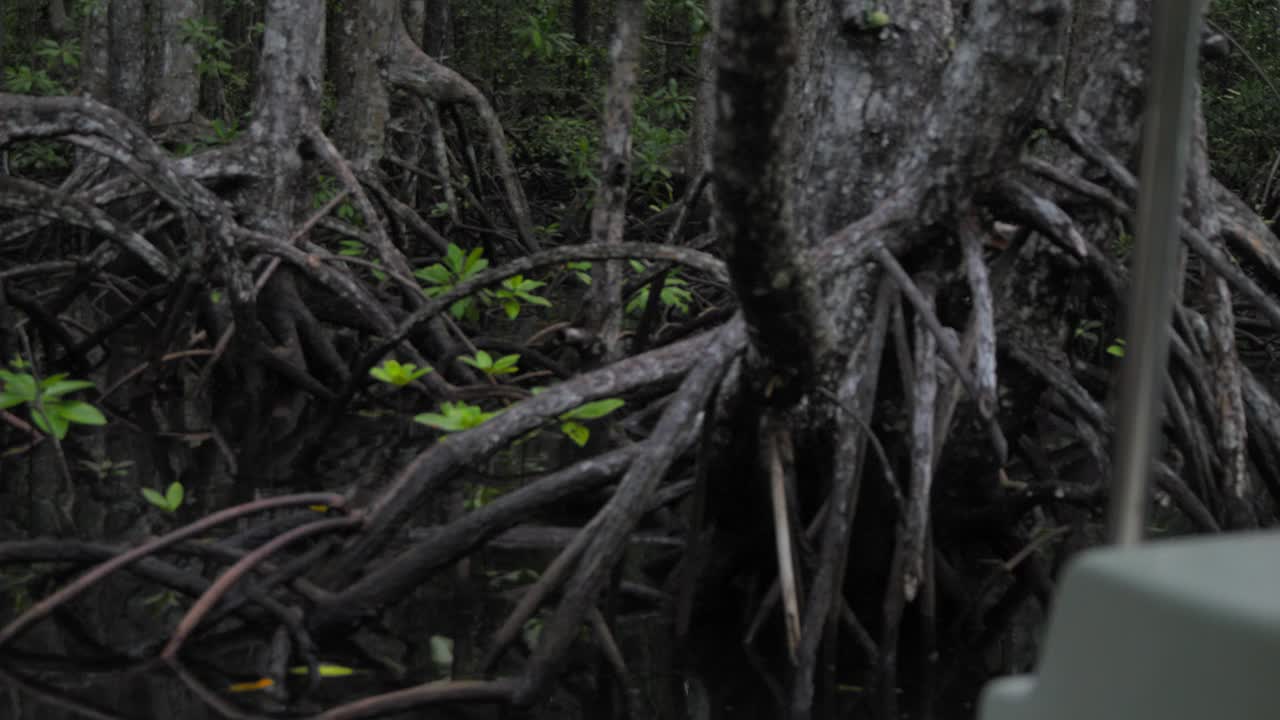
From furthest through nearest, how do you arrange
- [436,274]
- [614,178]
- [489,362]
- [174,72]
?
[174,72] → [614,178] → [436,274] → [489,362]

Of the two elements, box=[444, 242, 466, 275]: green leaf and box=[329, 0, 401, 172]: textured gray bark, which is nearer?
box=[444, 242, 466, 275]: green leaf

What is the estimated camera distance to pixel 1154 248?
1.04 m

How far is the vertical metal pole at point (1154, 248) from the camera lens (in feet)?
3.39

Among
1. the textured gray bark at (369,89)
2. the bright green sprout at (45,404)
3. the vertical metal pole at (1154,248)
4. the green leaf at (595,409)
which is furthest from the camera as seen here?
the textured gray bark at (369,89)

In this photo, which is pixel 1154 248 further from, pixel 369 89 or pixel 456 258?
pixel 369 89

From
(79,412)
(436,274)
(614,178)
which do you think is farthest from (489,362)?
(614,178)

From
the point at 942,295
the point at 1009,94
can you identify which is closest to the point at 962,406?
the point at 942,295

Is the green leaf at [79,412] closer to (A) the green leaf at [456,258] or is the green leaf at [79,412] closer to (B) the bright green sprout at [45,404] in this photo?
(B) the bright green sprout at [45,404]

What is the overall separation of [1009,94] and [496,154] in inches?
215

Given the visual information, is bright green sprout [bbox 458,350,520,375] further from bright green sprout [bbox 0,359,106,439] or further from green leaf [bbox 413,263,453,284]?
green leaf [bbox 413,263,453,284]

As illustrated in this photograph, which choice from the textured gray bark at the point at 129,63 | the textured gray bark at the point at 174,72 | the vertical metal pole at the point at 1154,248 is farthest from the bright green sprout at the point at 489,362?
the textured gray bark at the point at 129,63

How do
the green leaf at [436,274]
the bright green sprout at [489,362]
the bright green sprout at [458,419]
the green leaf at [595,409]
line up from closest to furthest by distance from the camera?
the bright green sprout at [458,419] → the green leaf at [595,409] → the bright green sprout at [489,362] → the green leaf at [436,274]

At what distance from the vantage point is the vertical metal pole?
1034 mm

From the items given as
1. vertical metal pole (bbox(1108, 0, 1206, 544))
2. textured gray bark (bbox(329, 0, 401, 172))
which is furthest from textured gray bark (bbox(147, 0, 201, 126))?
vertical metal pole (bbox(1108, 0, 1206, 544))
